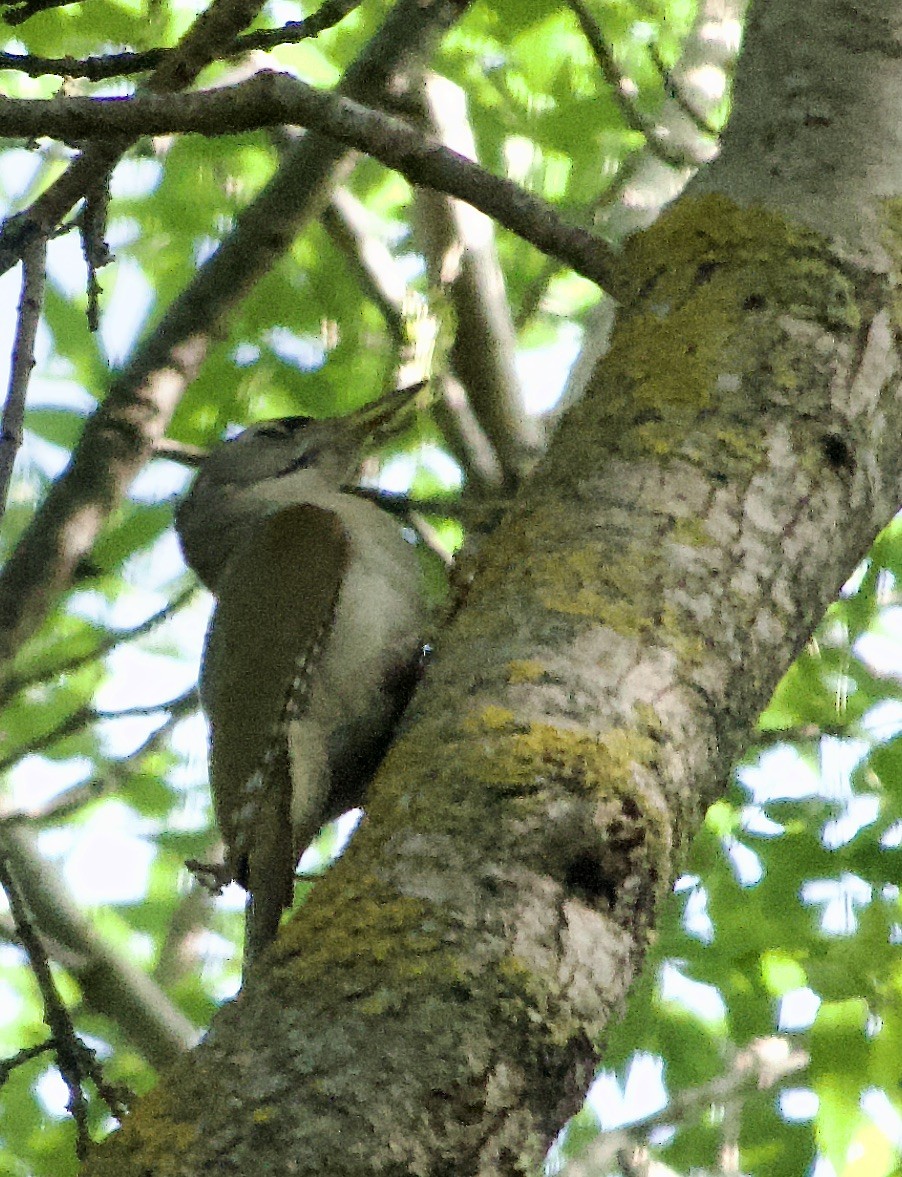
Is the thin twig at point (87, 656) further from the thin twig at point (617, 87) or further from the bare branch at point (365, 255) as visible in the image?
the thin twig at point (617, 87)

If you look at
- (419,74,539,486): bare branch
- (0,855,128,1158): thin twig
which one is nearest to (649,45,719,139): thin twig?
(419,74,539,486): bare branch

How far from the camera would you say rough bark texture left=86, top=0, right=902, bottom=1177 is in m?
1.50

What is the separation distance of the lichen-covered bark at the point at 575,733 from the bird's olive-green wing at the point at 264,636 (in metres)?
1.09

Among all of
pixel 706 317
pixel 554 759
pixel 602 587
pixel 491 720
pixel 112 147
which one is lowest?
pixel 554 759

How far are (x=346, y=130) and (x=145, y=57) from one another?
0.51m

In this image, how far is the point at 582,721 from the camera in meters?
1.87

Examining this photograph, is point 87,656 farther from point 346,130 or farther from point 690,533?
point 690,533

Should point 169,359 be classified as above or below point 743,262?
Answer: above

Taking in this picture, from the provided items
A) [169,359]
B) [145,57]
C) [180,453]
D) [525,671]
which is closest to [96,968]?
[180,453]

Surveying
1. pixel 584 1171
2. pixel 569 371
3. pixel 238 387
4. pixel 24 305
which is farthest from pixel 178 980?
pixel 24 305

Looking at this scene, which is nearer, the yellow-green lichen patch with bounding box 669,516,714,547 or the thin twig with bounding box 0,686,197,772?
the yellow-green lichen patch with bounding box 669,516,714,547

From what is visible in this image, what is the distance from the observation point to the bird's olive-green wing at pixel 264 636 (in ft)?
10.8

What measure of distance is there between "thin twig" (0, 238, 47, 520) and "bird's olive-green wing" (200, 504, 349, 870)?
92 centimetres

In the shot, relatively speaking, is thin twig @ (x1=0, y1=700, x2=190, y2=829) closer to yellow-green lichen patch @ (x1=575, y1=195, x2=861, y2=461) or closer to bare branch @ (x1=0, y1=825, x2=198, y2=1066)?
bare branch @ (x1=0, y1=825, x2=198, y2=1066)
